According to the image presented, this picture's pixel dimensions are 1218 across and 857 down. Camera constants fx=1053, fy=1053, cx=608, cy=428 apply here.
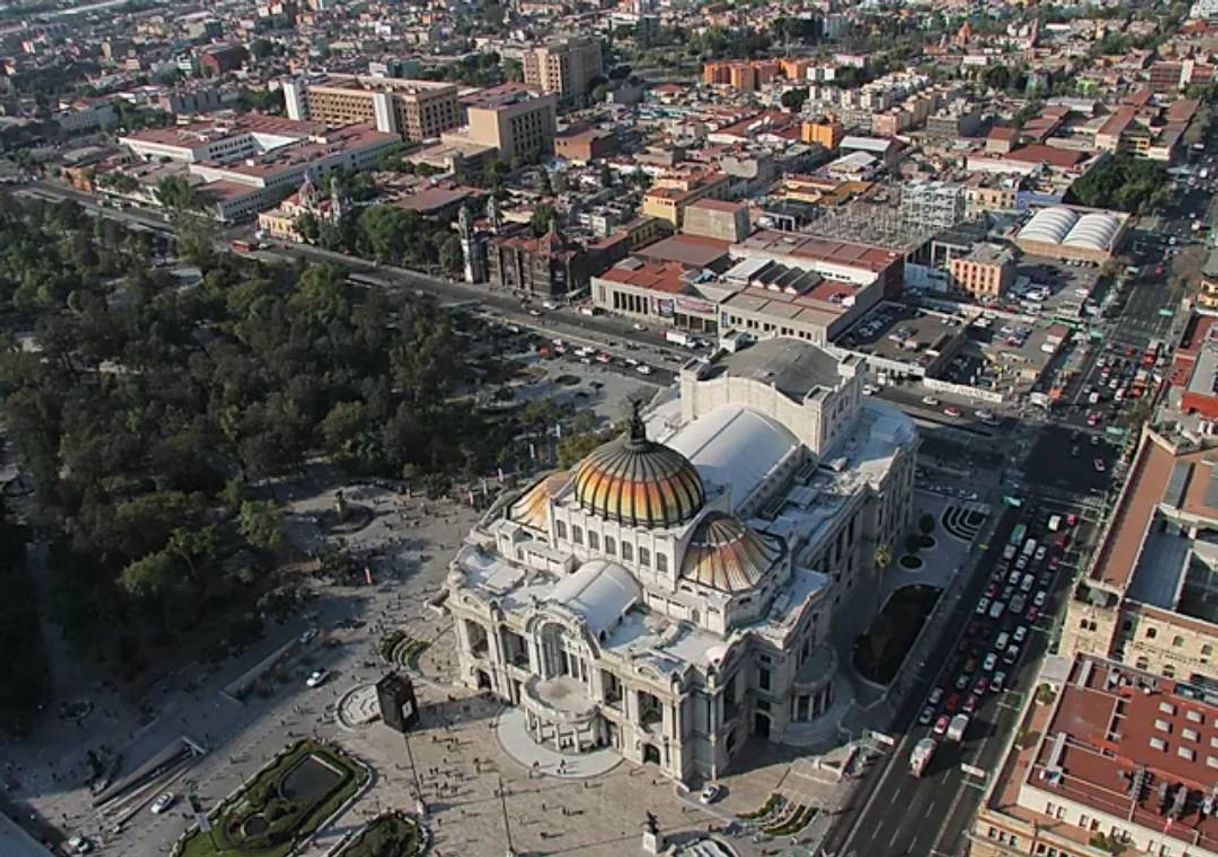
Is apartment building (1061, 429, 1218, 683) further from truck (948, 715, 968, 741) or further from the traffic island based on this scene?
the traffic island

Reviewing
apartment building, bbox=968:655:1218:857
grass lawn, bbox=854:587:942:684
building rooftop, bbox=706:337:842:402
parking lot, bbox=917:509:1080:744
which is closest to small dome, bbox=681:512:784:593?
grass lawn, bbox=854:587:942:684

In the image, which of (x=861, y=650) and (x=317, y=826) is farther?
(x=861, y=650)

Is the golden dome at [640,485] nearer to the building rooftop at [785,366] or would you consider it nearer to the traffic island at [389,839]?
the building rooftop at [785,366]

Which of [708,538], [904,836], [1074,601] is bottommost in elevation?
[904,836]

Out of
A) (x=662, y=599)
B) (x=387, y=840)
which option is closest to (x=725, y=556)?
(x=662, y=599)

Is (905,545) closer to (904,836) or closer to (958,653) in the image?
(958,653)

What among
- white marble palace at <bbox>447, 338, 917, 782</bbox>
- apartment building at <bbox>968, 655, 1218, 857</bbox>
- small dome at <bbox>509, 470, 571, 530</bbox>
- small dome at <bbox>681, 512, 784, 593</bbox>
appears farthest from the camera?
small dome at <bbox>509, 470, 571, 530</bbox>

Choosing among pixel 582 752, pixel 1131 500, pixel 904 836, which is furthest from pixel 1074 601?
pixel 582 752
